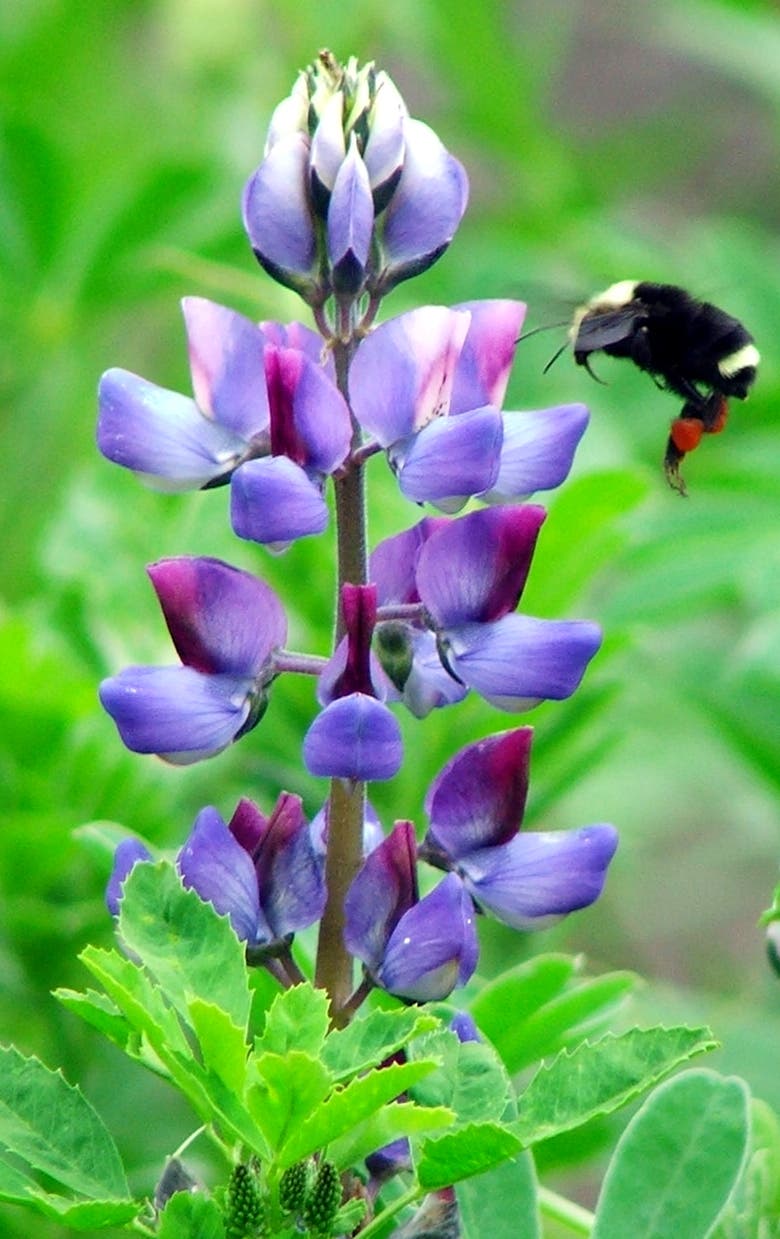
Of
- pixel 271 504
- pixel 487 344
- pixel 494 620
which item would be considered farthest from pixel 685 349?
pixel 271 504

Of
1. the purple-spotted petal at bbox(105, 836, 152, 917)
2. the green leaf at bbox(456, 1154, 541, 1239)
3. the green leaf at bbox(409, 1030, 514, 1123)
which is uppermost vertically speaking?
the green leaf at bbox(409, 1030, 514, 1123)

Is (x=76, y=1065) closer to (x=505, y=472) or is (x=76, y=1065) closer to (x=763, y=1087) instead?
(x=763, y=1087)

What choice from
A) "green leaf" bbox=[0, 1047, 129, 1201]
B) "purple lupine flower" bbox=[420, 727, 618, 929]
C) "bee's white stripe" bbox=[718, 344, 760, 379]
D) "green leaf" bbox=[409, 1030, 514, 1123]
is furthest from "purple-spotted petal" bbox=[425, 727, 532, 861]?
"bee's white stripe" bbox=[718, 344, 760, 379]

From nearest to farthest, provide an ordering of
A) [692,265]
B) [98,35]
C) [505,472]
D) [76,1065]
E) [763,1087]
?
[505,472]
[76,1065]
[763,1087]
[692,265]
[98,35]

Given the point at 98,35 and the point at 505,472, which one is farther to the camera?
the point at 98,35

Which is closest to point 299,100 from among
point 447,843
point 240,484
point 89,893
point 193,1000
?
point 240,484

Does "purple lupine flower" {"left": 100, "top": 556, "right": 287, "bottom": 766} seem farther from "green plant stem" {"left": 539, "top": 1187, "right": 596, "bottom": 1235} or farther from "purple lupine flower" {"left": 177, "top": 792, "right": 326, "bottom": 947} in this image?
"green plant stem" {"left": 539, "top": 1187, "right": 596, "bottom": 1235}

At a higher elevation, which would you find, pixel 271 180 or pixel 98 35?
pixel 271 180
